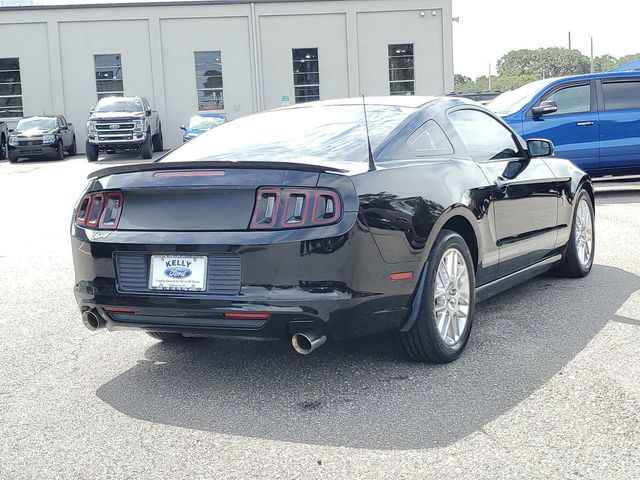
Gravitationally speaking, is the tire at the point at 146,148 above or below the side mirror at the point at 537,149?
below

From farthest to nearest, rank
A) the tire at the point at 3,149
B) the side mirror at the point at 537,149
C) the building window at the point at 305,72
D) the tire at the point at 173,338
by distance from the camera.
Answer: the building window at the point at 305,72 < the tire at the point at 3,149 < the side mirror at the point at 537,149 < the tire at the point at 173,338

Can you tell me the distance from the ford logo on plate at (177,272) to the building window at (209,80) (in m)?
36.3

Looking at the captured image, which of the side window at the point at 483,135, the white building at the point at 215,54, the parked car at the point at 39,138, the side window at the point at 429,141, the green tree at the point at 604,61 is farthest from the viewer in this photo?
the green tree at the point at 604,61

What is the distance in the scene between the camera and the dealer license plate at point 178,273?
4.42m

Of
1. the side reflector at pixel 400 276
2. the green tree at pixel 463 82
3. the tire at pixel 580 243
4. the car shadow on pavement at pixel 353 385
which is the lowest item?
the car shadow on pavement at pixel 353 385

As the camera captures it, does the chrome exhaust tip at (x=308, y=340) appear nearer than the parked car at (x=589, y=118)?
Yes

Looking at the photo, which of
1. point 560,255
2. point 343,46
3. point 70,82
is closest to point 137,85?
point 70,82

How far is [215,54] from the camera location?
40156 mm

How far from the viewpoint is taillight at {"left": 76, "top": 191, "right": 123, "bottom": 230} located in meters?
4.68

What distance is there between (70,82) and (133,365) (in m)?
36.5

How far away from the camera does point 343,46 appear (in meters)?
40.8

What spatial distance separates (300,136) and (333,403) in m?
1.58

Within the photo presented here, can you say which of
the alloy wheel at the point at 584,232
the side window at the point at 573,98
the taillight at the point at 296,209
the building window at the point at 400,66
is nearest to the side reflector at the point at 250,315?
the taillight at the point at 296,209

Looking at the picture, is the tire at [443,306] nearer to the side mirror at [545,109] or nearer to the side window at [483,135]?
the side window at [483,135]
